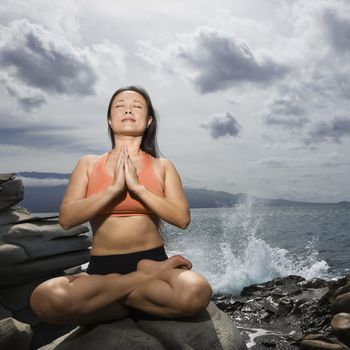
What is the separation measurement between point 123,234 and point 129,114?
50.0 inches

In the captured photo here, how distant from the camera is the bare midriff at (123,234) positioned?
4.25 meters

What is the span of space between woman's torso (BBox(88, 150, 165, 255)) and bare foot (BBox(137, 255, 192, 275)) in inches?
8.6

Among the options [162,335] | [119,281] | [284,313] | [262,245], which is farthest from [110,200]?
[262,245]

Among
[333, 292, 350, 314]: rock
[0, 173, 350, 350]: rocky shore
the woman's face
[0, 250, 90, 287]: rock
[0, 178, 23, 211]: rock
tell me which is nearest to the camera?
[0, 173, 350, 350]: rocky shore

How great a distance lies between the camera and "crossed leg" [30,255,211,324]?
3766mm

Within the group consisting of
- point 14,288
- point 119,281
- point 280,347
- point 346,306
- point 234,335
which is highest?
point 119,281

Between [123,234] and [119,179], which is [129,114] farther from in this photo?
[123,234]

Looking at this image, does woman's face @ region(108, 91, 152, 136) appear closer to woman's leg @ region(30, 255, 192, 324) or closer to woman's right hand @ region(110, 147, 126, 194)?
woman's right hand @ region(110, 147, 126, 194)

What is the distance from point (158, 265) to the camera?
13.3 ft

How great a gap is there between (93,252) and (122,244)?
1.14 feet

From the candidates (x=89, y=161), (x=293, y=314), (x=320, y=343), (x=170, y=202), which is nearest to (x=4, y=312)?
(x=89, y=161)

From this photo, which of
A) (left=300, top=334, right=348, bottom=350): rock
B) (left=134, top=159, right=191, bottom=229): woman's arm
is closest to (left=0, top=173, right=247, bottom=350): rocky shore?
(left=134, top=159, right=191, bottom=229): woman's arm

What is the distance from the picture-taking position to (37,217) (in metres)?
9.59

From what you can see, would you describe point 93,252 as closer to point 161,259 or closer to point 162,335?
point 161,259
